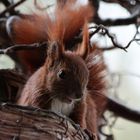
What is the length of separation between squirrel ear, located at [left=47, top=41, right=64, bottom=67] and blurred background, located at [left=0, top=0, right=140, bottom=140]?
3.3 inches

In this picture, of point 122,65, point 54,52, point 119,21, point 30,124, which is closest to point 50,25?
point 54,52

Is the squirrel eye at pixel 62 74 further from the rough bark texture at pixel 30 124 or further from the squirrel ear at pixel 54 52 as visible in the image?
the rough bark texture at pixel 30 124

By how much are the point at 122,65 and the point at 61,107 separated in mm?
564

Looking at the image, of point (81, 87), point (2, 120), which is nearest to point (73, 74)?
point (81, 87)

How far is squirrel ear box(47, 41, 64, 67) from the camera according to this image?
1086 millimetres

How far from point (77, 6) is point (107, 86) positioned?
258 mm

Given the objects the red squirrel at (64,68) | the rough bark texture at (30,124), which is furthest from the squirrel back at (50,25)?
the rough bark texture at (30,124)

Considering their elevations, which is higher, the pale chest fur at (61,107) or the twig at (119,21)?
the twig at (119,21)

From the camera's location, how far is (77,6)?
1.05 meters

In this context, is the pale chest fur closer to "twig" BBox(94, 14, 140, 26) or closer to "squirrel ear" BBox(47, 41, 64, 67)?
"squirrel ear" BBox(47, 41, 64, 67)

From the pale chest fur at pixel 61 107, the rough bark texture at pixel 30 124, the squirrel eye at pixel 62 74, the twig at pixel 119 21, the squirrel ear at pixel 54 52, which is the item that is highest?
the twig at pixel 119 21

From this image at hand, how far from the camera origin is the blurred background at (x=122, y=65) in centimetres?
126

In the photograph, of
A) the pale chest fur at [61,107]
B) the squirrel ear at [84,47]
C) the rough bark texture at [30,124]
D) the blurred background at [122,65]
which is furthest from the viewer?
the blurred background at [122,65]

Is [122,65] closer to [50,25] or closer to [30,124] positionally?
[50,25]
